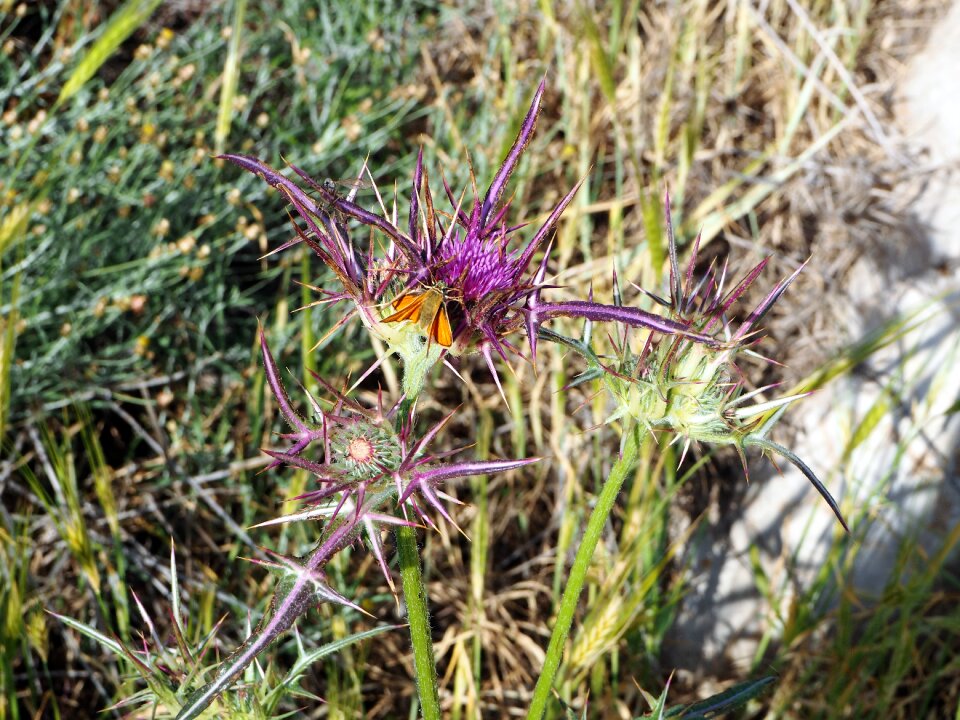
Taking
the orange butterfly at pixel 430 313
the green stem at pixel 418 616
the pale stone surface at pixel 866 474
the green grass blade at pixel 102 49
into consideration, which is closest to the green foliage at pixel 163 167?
the green grass blade at pixel 102 49

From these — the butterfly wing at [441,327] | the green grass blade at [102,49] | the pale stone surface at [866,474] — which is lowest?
the pale stone surface at [866,474]

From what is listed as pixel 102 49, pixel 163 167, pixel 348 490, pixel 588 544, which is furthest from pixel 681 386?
pixel 163 167

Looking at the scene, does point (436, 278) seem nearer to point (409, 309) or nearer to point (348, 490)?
point (409, 309)

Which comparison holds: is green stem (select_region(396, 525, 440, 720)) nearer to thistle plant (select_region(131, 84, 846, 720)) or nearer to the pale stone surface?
thistle plant (select_region(131, 84, 846, 720))

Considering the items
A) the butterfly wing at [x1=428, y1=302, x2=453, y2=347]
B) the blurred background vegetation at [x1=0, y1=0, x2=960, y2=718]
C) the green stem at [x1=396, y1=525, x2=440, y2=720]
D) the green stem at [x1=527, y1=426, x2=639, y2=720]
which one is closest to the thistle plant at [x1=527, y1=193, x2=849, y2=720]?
the green stem at [x1=527, y1=426, x2=639, y2=720]

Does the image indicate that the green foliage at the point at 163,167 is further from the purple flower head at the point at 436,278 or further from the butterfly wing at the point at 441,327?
the butterfly wing at the point at 441,327

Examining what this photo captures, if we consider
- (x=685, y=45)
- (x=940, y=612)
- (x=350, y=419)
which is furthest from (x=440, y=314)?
(x=685, y=45)
